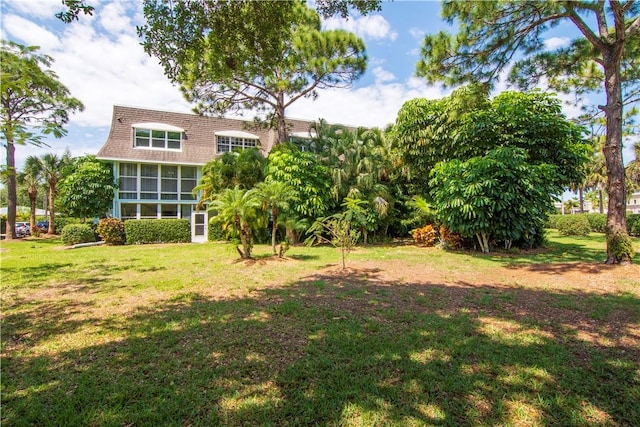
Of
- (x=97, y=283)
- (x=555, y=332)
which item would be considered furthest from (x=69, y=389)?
(x=555, y=332)

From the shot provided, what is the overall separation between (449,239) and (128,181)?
1978 centimetres

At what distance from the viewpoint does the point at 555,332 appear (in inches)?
166

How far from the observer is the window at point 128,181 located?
67.0 feet

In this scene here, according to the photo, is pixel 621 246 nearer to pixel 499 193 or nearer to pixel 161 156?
pixel 499 193

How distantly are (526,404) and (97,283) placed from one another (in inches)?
321

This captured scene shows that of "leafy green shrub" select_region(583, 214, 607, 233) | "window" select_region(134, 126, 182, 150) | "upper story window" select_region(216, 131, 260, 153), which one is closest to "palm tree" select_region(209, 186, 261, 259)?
→ "upper story window" select_region(216, 131, 260, 153)

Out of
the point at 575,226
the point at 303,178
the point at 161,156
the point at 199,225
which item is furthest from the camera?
the point at 575,226

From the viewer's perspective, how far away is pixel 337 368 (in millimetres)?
3258

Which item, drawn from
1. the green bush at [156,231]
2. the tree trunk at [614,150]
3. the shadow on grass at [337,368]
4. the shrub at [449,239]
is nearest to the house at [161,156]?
the green bush at [156,231]

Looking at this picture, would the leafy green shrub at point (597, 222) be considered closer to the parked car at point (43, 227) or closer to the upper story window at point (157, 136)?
the upper story window at point (157, 136)

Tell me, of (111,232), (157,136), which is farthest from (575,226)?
(157,136)

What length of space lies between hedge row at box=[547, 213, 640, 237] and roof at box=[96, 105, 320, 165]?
21.2 meters

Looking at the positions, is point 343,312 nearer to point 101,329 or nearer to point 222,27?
point 101,329

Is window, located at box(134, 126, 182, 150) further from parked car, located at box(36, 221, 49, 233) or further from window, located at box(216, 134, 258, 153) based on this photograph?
parked car, located at box(36, 221, 49, 233)
